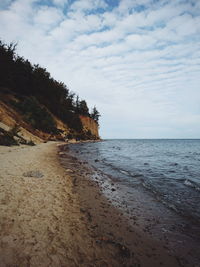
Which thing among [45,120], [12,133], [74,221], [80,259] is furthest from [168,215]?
[45,120]

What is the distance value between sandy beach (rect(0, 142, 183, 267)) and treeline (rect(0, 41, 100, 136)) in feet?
130

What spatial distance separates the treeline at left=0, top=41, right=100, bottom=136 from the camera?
3703 centimetres

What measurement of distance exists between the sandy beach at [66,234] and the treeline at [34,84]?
39.8 metres

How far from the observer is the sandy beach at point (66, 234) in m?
2.80

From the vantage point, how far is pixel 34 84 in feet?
153

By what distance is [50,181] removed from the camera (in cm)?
702

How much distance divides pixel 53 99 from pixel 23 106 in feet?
67.2

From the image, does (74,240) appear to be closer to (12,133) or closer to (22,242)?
(22,242)

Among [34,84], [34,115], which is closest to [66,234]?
[34,115]

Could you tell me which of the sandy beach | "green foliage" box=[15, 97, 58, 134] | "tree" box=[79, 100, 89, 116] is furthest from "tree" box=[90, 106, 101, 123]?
the sandy beach

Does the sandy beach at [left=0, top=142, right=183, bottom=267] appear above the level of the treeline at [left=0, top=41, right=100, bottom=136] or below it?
below

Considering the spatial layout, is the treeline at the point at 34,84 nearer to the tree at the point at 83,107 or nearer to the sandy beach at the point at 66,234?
the tree at the point at 83,107

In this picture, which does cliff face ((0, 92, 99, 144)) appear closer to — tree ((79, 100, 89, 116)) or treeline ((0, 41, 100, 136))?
treeline ((0, 41, 100, 136))

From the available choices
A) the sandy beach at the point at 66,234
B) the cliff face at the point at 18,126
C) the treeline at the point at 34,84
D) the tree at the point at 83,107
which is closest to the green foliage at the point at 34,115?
the cliff face at the point at 18,126
